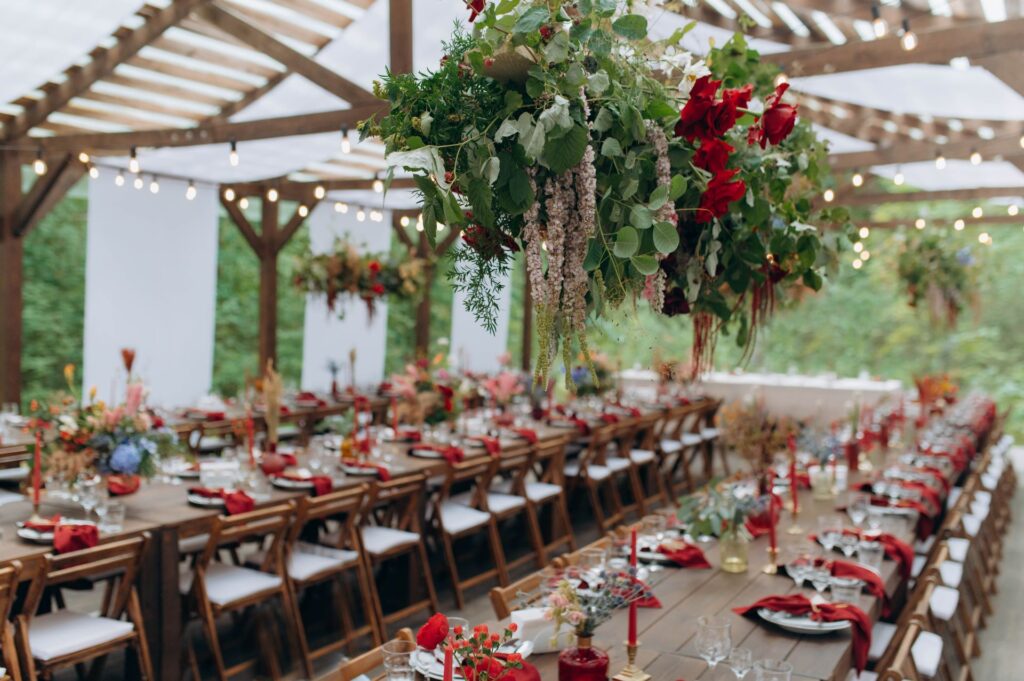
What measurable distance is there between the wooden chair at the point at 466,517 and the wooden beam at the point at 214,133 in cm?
222

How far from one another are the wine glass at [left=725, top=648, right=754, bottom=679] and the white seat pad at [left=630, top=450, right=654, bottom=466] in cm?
539

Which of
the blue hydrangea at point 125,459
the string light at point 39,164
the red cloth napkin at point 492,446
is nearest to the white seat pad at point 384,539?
the red cloth napkin at point 492,446

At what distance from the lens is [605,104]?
5.06 ft

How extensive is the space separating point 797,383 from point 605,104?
1076 cm

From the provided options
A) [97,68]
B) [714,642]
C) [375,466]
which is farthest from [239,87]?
[714,642]

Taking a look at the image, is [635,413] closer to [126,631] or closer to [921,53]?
[921,53]

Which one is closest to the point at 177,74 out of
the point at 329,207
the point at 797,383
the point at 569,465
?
the point at 329,207

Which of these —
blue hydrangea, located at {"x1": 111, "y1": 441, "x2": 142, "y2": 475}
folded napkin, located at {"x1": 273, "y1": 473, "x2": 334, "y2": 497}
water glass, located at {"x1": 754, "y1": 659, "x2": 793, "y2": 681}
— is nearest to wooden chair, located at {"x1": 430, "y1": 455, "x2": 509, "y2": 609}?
folded napkin, located at {"x1": 273, "y1": 473, "x2": 334, "y2": 497}

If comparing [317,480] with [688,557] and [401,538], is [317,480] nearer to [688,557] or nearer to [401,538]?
[401,538]

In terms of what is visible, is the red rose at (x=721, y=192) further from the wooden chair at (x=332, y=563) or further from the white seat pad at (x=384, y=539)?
the white seat pad at (x=384, y=539)

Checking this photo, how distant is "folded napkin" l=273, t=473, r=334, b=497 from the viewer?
4.75 m

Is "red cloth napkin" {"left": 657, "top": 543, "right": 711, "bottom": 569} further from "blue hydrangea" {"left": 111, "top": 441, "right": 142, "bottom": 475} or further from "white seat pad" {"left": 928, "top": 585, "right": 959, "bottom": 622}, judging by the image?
"blue hydrangea" {"left": 111, "top": 441, "right": 142, "bottom": 475}

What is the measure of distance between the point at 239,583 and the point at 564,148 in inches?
132

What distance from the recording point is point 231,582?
4188 millimetres
